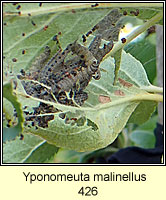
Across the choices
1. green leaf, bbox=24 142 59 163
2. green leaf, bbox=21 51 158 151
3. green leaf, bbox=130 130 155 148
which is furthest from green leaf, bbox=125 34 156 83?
green leaf, bbox=130 130 155 148

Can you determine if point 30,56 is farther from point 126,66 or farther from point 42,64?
point 126,66

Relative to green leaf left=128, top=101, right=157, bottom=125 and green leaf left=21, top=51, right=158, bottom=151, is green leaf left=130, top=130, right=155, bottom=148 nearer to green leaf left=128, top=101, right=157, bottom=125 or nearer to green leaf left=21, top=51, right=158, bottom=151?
green leaf left=128, top=101, right=157, bottom=125

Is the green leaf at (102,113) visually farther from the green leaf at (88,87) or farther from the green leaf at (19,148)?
the green leaf at (19,148)

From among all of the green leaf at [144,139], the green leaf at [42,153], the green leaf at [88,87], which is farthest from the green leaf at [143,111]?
the green leaf at [144,139]

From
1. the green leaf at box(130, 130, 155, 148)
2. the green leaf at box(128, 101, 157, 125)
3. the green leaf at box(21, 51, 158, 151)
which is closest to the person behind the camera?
the green leaf at box(21, 51, 158, 151)

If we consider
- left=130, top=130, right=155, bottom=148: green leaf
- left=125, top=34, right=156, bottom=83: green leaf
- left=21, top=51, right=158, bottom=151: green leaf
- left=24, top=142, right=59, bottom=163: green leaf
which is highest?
left=125, top=34, right=156, bottom=83: green leaf

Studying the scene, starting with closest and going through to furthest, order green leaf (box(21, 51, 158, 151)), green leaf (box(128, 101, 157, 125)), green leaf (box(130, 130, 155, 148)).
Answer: green leaf (box(21, 51, 158, 151))
green leaf (box(128, 101, 157, 125))
green leaf (box(130, 130, 155, 148))
